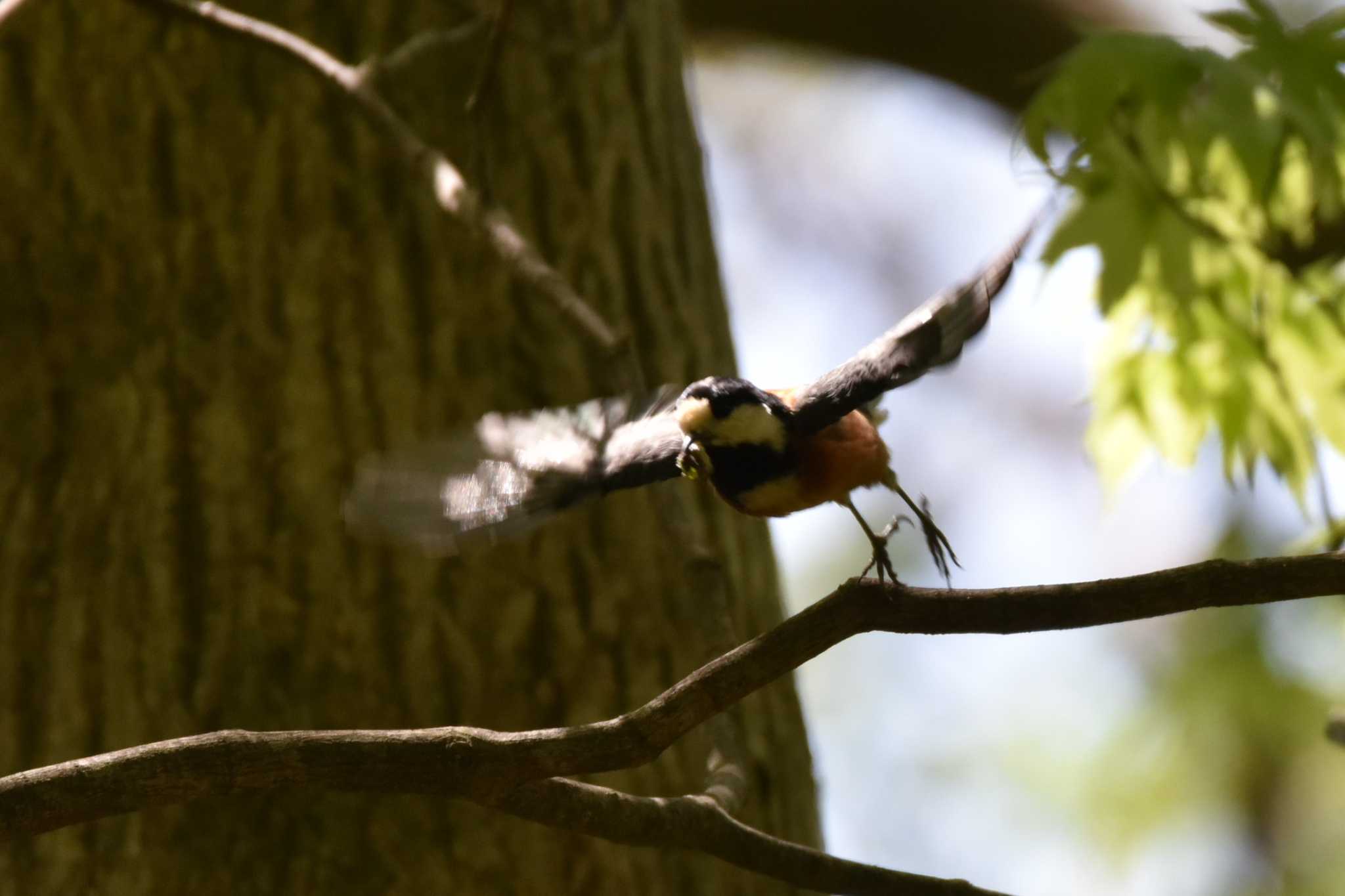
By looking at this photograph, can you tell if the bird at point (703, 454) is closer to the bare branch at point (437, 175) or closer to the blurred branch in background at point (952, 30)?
the bare branch at point (437, 175)

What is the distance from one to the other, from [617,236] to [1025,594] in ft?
3.61

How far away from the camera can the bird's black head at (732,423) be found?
39.5 inches

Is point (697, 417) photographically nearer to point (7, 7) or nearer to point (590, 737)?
point (590, 737)

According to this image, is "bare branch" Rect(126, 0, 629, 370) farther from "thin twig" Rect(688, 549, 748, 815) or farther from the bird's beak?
the bird's beak

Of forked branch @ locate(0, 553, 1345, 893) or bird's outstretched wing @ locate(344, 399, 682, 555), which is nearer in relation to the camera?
forked branch @ locate(0, 553, 1345, 893)

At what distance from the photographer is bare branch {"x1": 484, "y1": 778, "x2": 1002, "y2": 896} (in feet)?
3.22

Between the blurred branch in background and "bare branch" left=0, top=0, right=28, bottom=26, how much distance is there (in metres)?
1.84

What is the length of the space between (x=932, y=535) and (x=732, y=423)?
259mm

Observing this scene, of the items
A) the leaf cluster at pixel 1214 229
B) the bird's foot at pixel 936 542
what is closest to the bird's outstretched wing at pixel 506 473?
the bird's foot at pixel 936 542

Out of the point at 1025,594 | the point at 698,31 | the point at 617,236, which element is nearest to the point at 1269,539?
the point at 698,31

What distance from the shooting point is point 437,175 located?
1.56 m

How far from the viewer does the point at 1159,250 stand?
1.62m

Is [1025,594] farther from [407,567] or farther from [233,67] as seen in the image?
[233,67]

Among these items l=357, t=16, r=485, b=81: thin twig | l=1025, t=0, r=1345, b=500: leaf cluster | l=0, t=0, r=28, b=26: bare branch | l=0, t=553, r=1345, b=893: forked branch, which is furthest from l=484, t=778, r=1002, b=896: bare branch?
l=0, t=0, r=28, b=26: bare branch
